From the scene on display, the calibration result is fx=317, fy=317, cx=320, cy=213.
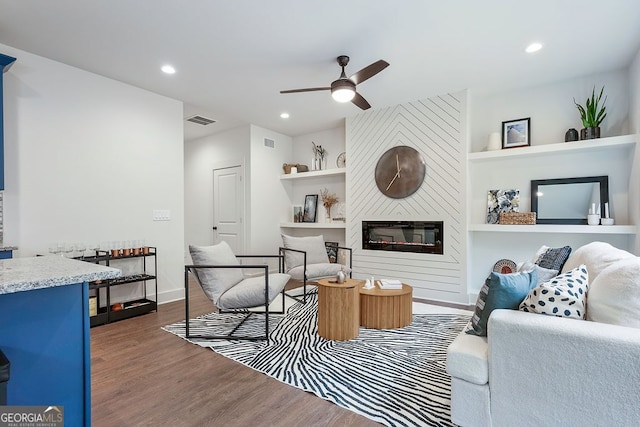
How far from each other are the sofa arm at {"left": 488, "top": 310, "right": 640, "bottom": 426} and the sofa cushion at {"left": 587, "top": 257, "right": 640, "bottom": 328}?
0.10 metres

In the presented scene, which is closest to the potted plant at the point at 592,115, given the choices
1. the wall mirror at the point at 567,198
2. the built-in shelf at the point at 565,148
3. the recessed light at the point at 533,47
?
the built-in shelf at the point at 565,148

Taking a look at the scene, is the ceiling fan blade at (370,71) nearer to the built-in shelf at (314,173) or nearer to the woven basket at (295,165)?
the built-in shelf at (314,173)

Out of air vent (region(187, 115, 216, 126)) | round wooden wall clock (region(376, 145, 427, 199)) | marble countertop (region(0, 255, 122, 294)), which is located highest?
air vent (region(187, 115, 216, 126))

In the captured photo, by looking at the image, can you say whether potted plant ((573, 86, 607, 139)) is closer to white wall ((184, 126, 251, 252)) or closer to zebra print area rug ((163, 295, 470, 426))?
zebra print area rug ((163, 295, 470, 426))

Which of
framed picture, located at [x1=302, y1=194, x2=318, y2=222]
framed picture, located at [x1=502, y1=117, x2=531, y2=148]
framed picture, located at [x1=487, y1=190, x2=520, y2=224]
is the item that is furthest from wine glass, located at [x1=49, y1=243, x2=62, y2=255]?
framed picture, located at [x1=502, y1=117, x2=531, y2=148]

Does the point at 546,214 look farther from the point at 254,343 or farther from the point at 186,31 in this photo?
the point at 186,31

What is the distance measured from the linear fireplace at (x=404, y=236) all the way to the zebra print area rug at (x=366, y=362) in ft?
3.84

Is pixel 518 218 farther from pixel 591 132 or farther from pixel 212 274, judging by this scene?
pixel 212 274

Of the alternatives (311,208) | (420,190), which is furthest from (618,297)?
(311,208)

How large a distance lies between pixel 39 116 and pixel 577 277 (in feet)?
15.0

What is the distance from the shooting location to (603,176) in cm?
356

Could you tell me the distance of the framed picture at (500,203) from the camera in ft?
13.3

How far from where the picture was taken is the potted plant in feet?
11.4

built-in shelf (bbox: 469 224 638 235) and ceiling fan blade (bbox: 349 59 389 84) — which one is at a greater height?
ceiling fan blade (bbox: 349 59 389 84)
